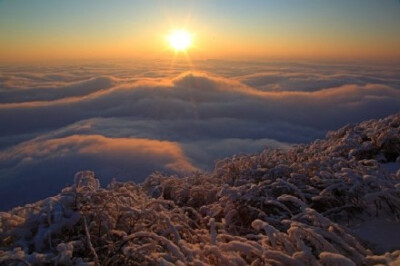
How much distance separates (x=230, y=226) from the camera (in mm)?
3467

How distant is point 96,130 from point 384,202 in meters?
112

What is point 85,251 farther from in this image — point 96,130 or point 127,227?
point 96,130

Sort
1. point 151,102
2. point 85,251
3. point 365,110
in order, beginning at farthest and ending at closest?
point 151,102 → point 365,110 → point 85,251

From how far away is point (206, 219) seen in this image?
3.88m

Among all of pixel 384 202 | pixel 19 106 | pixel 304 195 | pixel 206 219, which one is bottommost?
pixel 19 106

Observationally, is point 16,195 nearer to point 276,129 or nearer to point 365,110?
point 276,129

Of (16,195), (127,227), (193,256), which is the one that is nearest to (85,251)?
(127,227)

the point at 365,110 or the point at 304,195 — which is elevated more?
the point at 304,195

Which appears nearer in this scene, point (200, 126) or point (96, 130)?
point (96, 130)

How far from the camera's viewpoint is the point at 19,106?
178 m

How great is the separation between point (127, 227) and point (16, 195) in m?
66.7

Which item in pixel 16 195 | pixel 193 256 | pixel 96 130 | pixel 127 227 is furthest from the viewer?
pixel 96 130

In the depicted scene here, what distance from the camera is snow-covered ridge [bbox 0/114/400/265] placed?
6.88ft

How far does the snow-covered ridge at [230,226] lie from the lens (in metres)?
2.10
